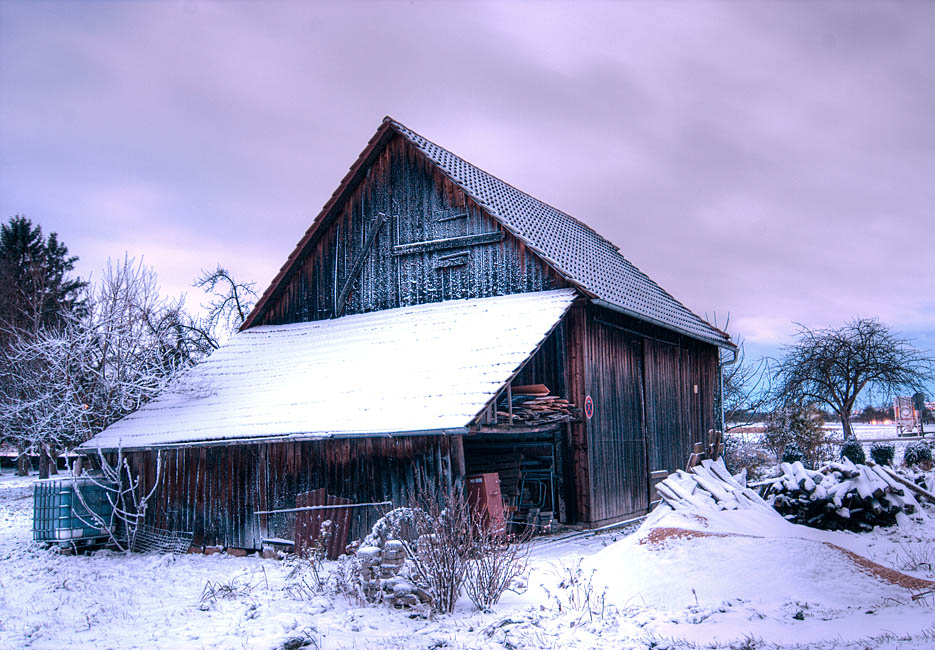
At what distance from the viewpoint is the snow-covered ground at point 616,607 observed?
7113mm

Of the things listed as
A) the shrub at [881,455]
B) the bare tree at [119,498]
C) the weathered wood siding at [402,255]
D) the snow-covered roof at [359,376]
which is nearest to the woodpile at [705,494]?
the snow-covered roof at [359,376]

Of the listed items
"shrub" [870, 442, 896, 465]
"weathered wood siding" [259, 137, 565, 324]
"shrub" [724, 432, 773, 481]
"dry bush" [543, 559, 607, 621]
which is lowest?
"shrub" [724, 432, 773, 481]

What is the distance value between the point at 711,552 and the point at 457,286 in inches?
383

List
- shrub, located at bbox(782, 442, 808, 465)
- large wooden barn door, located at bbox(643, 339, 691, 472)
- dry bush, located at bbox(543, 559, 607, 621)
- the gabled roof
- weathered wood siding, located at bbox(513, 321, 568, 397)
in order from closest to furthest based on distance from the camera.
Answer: dry bush, located at bbox(543, 559, 607, 621) < weathered wood siding, located at bbox(513, 321, 568, 397) < the gabled roof < large wooden barn door, located at bbox(643, 339, 691, 472) < shrub, located at bbox(782, 442, 808, 465)

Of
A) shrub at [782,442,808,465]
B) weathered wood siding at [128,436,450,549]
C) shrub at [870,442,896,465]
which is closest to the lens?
weathered wood siding at [128,436,450,549]

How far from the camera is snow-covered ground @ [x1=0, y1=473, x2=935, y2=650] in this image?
7.11m

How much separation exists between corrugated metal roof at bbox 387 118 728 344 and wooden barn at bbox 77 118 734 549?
0.32ft

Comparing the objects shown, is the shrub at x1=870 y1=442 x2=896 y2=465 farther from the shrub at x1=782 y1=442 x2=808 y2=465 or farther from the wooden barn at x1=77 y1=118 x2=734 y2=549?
the wooden barn at x1=77 y1=118 x2=734 y2=549

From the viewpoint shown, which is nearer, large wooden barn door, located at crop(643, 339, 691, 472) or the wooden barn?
the wooden barn

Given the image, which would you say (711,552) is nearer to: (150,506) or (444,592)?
(444,592)

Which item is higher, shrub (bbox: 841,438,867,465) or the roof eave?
the roof eave

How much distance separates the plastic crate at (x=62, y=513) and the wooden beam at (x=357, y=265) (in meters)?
6.88

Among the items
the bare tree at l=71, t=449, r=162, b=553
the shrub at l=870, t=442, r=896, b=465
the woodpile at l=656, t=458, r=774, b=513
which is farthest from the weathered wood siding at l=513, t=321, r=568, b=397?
the shrub at l=870, t=442, r=896, b=465

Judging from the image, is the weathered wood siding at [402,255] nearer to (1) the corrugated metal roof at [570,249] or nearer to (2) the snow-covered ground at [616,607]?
(1) the corrugated metal roof at [570,249]
